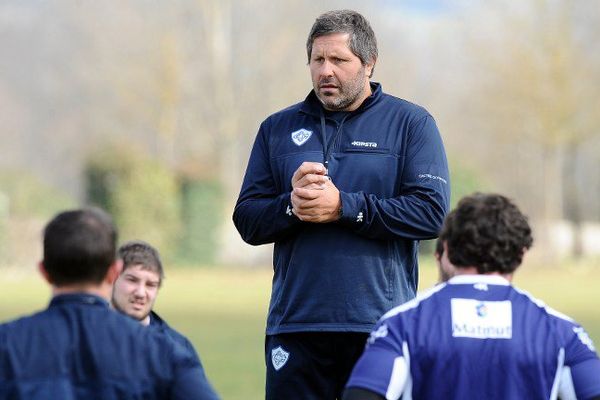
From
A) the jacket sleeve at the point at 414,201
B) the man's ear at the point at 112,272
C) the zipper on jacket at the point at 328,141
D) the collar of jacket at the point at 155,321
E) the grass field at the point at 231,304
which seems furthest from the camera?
the grass field at the point at 231,304

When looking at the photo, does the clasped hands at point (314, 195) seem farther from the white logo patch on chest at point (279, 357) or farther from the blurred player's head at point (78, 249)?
the blurred player's head at point (78, 249)

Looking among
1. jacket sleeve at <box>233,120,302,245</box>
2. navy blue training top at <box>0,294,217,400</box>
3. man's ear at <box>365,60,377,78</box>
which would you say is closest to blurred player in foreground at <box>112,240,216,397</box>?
jacket sleeve at <box>233,120,302,245</box>

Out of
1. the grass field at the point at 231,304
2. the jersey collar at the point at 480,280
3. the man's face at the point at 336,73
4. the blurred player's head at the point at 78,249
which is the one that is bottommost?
the grass field at the point at 231,304

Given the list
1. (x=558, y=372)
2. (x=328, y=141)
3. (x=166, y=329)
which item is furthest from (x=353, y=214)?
(x=558, y=372)

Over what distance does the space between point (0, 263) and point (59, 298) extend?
35.8 m

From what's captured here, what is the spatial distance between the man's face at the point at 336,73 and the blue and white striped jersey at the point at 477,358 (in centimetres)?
174

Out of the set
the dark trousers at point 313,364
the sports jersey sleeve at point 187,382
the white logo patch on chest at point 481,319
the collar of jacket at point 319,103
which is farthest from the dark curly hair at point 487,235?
the collar of jacket at point 319,103

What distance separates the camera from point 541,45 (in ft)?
169

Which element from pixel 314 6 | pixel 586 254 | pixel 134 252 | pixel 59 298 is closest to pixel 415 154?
pixel 134 252

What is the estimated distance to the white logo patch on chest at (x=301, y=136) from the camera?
5707 mm

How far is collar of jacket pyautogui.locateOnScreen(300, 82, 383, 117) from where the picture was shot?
5730mm

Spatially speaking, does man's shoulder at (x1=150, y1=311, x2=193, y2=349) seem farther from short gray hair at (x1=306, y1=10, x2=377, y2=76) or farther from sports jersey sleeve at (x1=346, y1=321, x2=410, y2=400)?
short gray hair at (x1=306, y1=10, x2=377, y2=76)

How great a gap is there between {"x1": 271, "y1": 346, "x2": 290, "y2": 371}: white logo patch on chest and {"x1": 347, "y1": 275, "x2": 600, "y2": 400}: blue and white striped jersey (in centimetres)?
142

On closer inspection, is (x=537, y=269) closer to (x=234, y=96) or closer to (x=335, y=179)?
(x=234, y=96)
